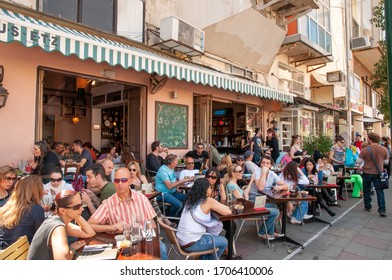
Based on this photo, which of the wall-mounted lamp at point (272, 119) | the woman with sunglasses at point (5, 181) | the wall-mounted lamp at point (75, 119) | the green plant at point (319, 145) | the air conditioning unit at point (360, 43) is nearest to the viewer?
the woman with sunglasses at point (5, 181)

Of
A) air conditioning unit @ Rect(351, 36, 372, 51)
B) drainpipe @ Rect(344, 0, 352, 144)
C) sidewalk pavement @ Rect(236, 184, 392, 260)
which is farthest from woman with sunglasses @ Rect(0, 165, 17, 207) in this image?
air conditioning unit @ Rect(351, 36, 372, 51)

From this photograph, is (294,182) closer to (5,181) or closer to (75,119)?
(5,181)

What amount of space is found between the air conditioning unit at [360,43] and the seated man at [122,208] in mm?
18720

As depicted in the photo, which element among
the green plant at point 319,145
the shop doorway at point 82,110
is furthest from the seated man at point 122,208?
the green plant at point 319,145

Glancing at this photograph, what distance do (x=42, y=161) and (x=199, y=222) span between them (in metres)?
3.35

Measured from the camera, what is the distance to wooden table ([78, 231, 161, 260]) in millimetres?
2127

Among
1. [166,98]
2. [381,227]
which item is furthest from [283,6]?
[381,227]

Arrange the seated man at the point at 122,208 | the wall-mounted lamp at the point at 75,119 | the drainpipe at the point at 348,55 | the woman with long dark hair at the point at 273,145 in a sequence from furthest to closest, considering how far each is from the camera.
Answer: the drainpipe at the point at 348,55 → the wall-mounted lamp at the point at 75,119 → the woman with long dark hair at the point at 273,145 → the seated man at the point at 122,208

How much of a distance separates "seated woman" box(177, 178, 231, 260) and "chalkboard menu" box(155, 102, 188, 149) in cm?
441

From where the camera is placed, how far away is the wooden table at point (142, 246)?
2.13m

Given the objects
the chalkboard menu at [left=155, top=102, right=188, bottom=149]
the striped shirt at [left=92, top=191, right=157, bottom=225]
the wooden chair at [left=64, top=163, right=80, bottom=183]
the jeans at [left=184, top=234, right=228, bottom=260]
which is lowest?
the jeans at [left=184, top=234, right=228, bottom=260]

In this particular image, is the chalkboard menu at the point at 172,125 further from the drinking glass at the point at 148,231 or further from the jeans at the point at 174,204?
the drinking glass at the point at 148,231

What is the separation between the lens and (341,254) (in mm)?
3844

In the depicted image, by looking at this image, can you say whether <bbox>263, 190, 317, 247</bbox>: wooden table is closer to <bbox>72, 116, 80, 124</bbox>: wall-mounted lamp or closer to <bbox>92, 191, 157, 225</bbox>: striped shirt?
<bbox>92, 191, 157, 225</bbox>: striped shirt
